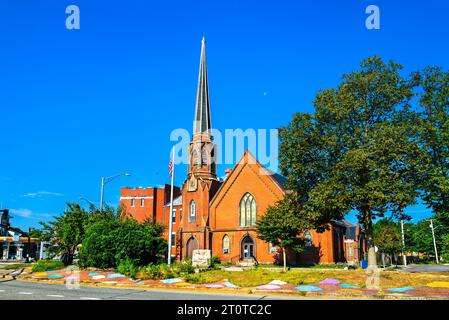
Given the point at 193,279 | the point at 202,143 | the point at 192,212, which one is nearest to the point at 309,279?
the point at 193,279

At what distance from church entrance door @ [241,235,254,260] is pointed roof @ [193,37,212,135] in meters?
16.5

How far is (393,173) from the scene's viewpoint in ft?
84.7

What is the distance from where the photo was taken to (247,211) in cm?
4975

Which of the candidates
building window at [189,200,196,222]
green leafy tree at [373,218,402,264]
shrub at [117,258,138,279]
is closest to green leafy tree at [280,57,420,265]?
shrub at [117,258,138,279]

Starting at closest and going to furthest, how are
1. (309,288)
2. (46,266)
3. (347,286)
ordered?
(309,288)
(347,286)
(46,266)

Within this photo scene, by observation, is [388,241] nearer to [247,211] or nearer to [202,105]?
[247,211]

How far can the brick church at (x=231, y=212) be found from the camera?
4656cm

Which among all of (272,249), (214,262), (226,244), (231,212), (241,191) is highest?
(241,191)

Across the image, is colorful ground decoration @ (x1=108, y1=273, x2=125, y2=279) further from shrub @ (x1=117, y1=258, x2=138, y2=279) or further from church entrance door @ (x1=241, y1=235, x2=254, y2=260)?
church entrance door @ (x1=241, y1=235, x2=254, y2=260)

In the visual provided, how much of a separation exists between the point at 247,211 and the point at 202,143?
12.0 m

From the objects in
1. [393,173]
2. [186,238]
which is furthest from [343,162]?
[186,238]

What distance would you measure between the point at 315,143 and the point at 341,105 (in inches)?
132

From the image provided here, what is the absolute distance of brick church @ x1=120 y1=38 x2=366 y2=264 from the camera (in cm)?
4656
